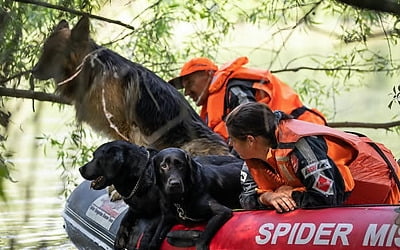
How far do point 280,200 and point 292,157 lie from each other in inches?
10.1

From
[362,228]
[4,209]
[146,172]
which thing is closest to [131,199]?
[146,172]

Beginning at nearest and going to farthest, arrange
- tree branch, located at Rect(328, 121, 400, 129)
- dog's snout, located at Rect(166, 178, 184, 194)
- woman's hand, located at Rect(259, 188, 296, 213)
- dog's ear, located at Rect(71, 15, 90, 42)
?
1. woman's hand, located at Rect(259, 188, 296, 213)
2. dog's snout, located at Rect(166, 178, 184, 194)
3. dog's ear, located at Rect(71, 15, 90, 42)
4. tree branch, located at Rect(328, 121, 400, 129)

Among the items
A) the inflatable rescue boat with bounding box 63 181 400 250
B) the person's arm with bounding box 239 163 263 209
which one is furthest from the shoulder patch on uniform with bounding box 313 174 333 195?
the person's arm with bounding box 239 163 263 209

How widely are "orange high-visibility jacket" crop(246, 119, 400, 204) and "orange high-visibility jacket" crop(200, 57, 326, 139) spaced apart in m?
1.12

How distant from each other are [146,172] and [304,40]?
2283 millimetres

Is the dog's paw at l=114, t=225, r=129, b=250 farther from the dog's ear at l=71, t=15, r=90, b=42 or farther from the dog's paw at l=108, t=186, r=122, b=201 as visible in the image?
the dog's ear at l=71, t=15, r=90, b=42

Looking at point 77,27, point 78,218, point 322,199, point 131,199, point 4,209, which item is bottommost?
point 78,218

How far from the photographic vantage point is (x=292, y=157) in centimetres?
461

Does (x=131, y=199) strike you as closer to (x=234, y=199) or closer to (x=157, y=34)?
(x=234, y=199)

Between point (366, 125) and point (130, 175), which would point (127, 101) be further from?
point (366, 125)

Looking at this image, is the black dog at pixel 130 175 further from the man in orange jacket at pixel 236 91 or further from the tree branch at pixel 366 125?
the tree branch at pixel 366 125

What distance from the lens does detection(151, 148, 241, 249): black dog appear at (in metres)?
4.90

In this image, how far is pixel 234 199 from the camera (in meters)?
5.35

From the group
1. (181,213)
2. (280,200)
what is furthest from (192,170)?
(280,200)
